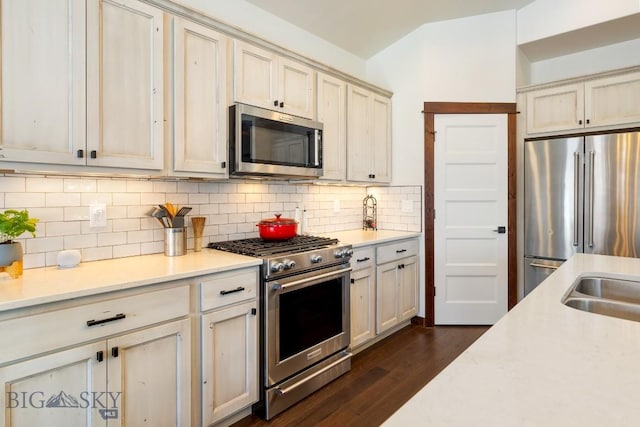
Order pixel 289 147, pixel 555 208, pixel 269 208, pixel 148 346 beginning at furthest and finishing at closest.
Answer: pixel 555 208 → pixel 269 208 → pixel 289 147 → pixel 148 346

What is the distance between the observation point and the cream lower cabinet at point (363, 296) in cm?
278

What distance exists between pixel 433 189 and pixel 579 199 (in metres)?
1.22

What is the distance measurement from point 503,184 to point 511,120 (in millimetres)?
614

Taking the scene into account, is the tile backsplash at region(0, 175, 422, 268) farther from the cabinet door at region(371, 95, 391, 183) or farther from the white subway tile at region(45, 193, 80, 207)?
the cabinet door at region(371, 95, 391, 183)

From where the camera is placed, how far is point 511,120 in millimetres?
3445

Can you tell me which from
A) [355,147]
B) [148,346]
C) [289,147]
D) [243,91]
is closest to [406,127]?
[355,147]

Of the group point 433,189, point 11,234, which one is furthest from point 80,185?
Result: point 433,189

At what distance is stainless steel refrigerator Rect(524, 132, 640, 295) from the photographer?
2.95 meters

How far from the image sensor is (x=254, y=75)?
94.3 inches

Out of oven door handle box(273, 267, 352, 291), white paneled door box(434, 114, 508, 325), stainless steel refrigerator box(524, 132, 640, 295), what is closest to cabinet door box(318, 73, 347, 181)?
oven door handle box(273, 267, 352, 291)

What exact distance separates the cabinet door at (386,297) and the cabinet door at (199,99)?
1620 millimetres

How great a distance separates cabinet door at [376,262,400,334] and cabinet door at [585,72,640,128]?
7.18 feet

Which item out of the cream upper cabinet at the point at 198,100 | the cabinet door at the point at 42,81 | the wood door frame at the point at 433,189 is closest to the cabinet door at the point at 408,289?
the wood door frame at the point at 433,189

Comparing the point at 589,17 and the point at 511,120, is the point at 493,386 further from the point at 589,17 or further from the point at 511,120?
the point at 589,17
